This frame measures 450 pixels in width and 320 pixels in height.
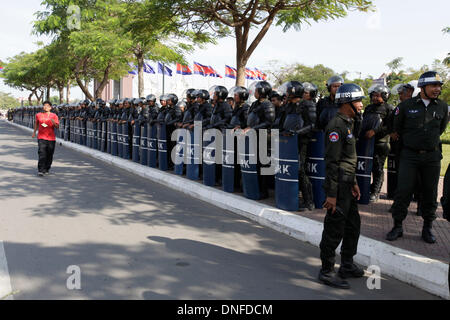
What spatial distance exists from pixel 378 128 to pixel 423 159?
204cm

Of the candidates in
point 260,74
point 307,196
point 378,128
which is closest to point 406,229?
point 307,196

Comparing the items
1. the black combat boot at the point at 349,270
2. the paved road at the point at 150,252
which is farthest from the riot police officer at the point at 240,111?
the black combat boot at the point at 349,270

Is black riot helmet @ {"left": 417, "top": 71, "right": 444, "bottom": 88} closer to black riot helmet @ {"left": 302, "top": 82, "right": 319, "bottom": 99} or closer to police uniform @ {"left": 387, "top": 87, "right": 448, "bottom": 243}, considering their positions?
police uniform @ {"left": 387, "top": 87, "right": 448, "bottom": 243}

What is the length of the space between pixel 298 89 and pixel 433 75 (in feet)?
7.36

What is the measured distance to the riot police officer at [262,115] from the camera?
732 cm

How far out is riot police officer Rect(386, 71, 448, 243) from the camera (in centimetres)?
498

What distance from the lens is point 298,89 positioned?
265 inches

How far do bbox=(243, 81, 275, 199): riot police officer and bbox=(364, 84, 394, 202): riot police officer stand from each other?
5.42 ft

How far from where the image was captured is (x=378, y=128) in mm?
6941

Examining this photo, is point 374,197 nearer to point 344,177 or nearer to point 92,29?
point 344,177

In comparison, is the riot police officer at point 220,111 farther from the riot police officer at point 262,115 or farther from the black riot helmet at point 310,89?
the black riot helmet at point 310,89
